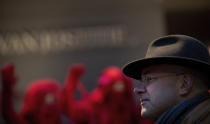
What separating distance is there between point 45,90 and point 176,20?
159cm

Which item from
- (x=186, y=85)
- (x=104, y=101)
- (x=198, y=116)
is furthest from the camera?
(x=104, y=101)

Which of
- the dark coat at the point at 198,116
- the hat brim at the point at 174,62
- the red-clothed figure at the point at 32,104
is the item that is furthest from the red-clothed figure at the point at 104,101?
the dark coat at the point at 198,116

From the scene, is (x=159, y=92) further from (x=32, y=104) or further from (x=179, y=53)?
(x=32, y=104)

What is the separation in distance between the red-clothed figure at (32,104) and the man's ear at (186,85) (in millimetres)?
2316

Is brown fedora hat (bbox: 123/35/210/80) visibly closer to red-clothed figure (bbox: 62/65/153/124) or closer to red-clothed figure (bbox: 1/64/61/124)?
red-clothed figure (bbox: 62/65/153/124)

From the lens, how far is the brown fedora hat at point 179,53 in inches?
52.4

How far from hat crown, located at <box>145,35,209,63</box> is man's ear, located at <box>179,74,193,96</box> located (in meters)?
0.09

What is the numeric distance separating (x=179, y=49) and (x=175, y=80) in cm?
14

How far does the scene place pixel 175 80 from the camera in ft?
4.56

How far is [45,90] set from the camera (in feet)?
11.5

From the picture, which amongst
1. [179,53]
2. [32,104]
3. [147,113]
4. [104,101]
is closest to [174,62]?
[179,53]

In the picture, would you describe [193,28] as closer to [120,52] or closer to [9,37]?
[120,52]

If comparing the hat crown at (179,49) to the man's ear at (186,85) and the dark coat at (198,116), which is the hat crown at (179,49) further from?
the dark coat at (198,116)

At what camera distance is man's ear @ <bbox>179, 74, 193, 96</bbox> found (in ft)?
4.49
